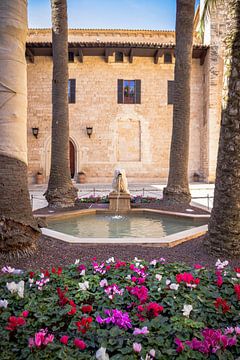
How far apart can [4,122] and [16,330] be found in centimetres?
247

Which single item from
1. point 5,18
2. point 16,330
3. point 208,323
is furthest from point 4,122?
point 208,323

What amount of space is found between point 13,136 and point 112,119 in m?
16.0

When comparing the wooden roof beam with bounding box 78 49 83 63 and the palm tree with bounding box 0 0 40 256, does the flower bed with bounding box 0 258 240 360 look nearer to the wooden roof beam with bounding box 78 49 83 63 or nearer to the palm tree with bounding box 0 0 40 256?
the palm tree with bounding box 0 0 40 256

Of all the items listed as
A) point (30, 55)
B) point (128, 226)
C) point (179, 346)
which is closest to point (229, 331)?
point (179, 346)

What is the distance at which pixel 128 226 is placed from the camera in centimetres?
669

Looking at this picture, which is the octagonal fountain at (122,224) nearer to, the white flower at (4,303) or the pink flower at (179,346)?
the white flower at (4,303)

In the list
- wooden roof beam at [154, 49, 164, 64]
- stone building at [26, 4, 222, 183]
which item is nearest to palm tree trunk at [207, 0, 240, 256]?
stone building at [26, 4, 222, 183]

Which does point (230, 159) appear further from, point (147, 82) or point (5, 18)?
point (147, 82)

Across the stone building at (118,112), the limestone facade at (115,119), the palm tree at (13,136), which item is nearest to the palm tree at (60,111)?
the palm tree at (13,136)

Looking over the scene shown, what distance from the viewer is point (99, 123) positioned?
19203 mm

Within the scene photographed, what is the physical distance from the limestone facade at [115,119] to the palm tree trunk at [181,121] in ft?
34.2

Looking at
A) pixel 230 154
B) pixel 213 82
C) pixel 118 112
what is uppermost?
pixel 213 82

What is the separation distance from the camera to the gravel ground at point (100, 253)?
3.51 metres

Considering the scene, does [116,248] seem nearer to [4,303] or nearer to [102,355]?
[4,303]
